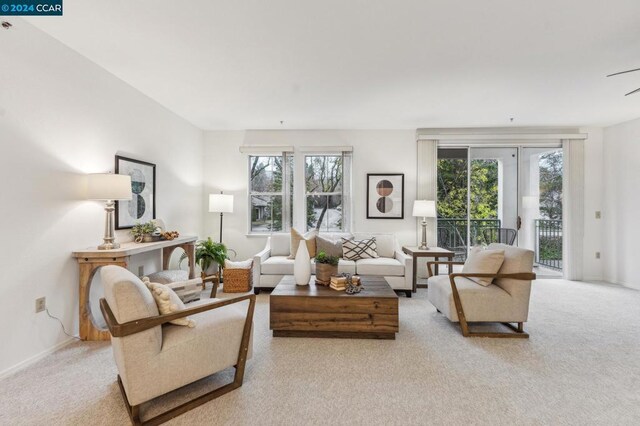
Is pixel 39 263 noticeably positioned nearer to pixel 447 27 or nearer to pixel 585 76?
pixel 447 27

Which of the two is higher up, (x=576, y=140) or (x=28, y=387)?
(x=576, y=140)

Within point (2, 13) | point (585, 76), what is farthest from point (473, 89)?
point (2, 13)

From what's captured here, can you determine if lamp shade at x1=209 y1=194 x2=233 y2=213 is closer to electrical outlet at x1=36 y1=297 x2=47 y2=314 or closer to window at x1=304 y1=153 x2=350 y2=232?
window at x1=304 y1=153 x2=350 y2=232

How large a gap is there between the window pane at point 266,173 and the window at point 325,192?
515 mm

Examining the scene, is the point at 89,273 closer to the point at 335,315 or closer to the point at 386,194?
the point at 335,315

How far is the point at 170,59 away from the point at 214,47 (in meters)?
0.54

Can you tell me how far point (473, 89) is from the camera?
3389mm

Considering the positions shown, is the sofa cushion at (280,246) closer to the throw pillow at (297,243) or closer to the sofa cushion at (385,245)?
the throw pillow at (297,243)

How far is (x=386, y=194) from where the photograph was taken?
5.04 meters

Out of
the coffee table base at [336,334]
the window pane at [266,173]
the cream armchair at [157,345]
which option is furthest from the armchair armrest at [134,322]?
the window pane at [266,173]

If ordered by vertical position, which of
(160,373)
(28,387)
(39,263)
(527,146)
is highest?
(527,146)

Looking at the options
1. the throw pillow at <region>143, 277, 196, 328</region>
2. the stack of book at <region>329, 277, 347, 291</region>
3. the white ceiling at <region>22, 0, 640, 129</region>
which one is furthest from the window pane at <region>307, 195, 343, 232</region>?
the throw pillow at <region>143, 277, 196, 328</region>

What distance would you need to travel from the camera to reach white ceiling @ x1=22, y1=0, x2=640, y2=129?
207 centimetres

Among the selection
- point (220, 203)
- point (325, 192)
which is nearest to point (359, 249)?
point (325, 192)
